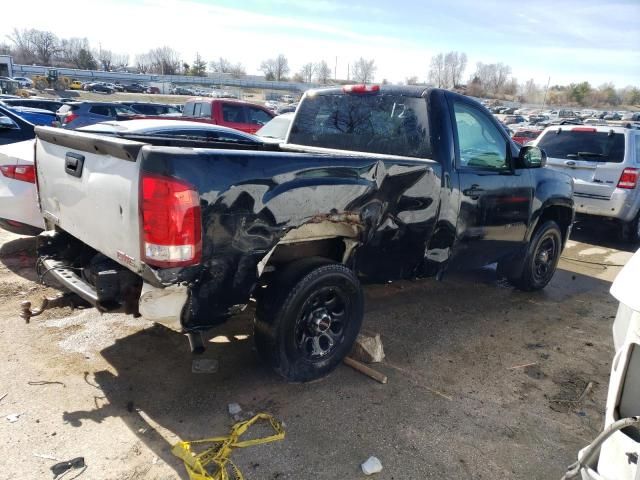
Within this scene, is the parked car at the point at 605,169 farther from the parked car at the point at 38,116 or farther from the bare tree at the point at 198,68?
the bare tree at the point at 198,68

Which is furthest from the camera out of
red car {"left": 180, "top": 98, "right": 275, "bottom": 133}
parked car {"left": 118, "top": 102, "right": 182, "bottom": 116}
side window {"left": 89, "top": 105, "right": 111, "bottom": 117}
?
parked car {"left": 118, "top": 102, "right": 182, "bottom": 116}

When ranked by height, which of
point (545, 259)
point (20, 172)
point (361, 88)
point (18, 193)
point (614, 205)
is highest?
point (361, 88)

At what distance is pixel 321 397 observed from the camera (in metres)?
3.30

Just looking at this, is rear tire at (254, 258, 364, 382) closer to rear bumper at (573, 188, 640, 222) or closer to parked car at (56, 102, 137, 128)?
rear bumper at (573, 188, 640, 222)

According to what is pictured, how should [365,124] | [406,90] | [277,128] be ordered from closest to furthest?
[406,90] < [365,124] < [277,128]

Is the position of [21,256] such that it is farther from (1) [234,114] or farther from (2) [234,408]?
(1) [234,114]

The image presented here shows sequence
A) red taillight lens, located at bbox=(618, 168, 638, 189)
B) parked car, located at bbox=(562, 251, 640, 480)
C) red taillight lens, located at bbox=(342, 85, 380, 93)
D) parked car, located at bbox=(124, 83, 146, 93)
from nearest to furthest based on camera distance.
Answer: parked car, located at bbox=(562, 251, 640, 480), red taillight lens, located at bbox=(342, 85, 380, 93), red taillight lens, located at bbox=(618, 168, 638, 189), parked car, located at bbox=(124, 83, 146, 93)

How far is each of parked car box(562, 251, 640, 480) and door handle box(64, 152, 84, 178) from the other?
115 inches

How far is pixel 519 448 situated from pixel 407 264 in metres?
1.55

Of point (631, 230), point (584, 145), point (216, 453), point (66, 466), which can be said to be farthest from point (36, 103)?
point (216, 453)

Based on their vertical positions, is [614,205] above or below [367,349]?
above

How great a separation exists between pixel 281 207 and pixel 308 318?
34.4 inches

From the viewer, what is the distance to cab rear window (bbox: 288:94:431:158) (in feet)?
13.4

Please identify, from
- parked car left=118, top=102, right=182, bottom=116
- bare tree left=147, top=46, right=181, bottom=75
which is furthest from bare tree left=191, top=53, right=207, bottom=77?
parked car left=118, top=102, right=182, bottom=116
